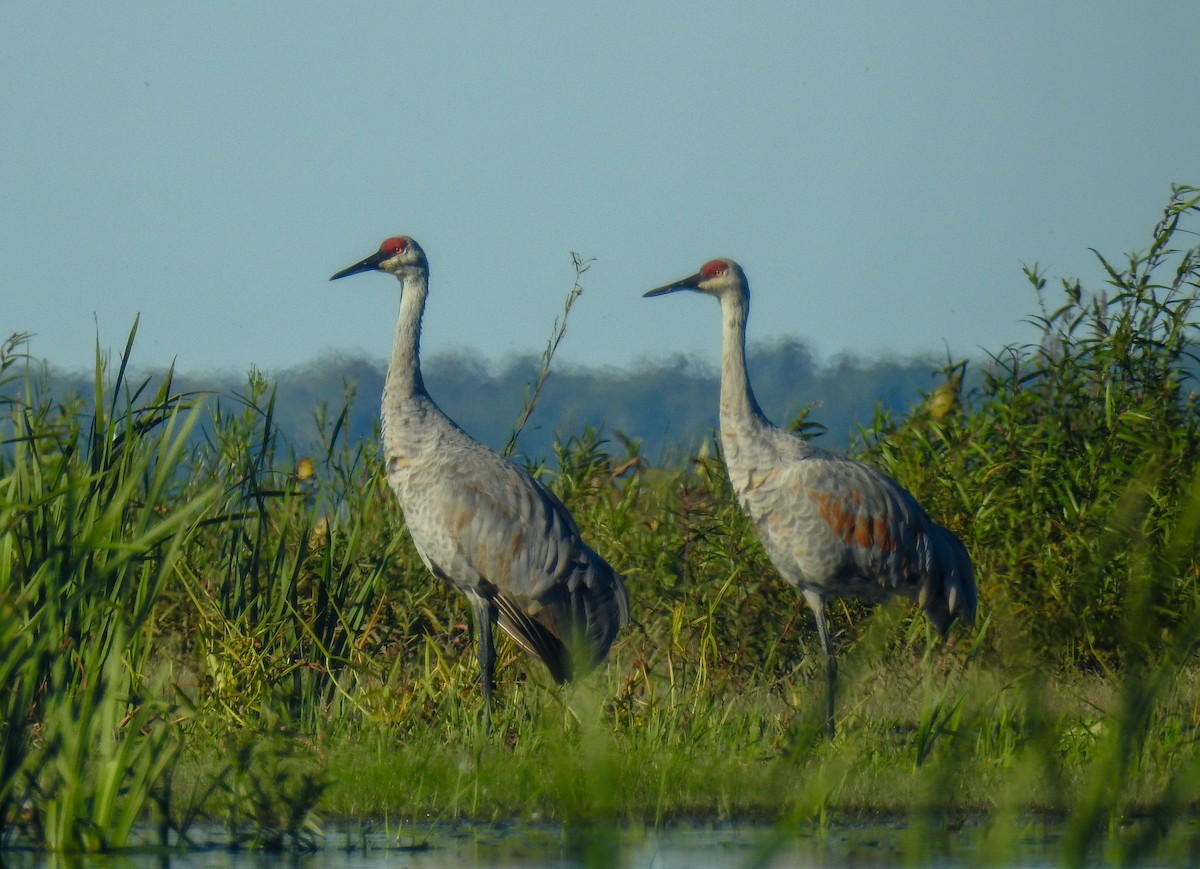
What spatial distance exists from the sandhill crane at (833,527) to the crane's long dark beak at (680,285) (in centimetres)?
75

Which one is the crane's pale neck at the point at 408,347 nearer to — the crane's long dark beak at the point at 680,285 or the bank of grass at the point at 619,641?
the bank of grass at the point at 619,641

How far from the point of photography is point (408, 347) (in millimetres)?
7246

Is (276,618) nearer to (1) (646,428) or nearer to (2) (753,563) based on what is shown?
(2) (753,563)

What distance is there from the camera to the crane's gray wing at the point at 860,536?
6.74 m

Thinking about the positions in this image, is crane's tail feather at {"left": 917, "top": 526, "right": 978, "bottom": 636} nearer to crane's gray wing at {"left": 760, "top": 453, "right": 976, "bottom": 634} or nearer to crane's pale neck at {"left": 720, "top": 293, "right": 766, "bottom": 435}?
crane's gray wing at {"left": 760, "top": 453, "right": 976, "bottom": 634}

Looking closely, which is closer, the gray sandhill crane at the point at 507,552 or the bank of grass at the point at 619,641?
the bank of grass at the point at 619,641

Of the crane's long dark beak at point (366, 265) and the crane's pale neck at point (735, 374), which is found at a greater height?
the crane's long dark beak at point (366, 265)

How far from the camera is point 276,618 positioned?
5773mm

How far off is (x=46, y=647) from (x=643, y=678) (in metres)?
2.62

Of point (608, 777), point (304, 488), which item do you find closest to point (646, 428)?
point (304, 488)

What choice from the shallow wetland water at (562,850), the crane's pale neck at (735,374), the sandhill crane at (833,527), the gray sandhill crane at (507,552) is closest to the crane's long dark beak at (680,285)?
the crane's pale neck at (735,374)

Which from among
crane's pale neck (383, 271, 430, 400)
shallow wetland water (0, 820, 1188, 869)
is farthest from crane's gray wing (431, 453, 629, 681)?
shallow wetland water (0, 820, 1188, 869)

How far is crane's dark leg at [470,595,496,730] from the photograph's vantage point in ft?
20.7

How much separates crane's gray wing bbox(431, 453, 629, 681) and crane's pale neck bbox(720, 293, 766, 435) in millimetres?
885
